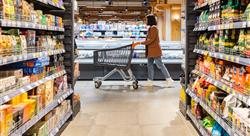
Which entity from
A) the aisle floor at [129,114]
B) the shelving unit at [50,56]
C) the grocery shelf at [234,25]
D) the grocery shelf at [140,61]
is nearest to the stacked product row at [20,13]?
the shelving unit at [50,56]

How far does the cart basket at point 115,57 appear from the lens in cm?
779

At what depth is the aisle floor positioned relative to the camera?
4.28m

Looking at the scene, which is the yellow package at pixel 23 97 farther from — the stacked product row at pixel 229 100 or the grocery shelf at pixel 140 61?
the grocery shelf at pixel 140 61

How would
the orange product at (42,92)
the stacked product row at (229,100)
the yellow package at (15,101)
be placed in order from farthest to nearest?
the orange product at (42,92), the yellow package at (15,101), the stacked product row at (229,100)

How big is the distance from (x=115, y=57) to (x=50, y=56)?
3.63 metres

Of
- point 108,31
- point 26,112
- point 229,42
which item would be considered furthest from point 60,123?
point 108,31

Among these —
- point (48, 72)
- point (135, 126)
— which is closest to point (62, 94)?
point (48, 72)

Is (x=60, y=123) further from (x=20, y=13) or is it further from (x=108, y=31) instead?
(x=108, y=31)

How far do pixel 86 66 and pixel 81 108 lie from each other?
140 inches

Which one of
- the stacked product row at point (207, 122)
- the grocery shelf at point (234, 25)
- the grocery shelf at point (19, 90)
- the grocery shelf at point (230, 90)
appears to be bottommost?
the stacked product row at point (207, 122)

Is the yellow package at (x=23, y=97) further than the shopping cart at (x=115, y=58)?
No

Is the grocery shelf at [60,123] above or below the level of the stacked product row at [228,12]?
below

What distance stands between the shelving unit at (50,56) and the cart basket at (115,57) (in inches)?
117

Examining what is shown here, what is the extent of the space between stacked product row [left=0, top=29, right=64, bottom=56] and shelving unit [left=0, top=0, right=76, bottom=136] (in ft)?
0.13
